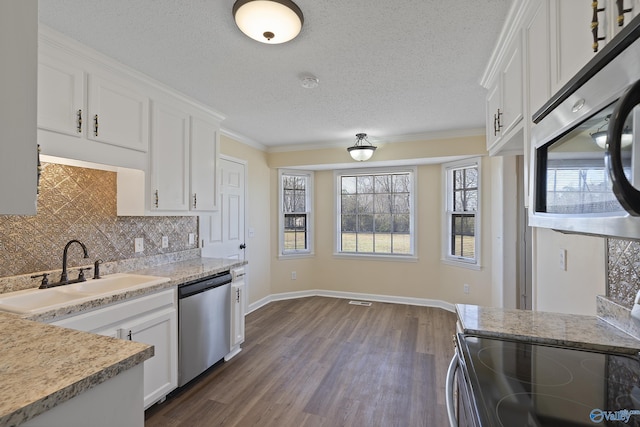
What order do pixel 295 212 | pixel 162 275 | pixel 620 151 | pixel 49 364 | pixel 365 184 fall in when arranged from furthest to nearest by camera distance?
pixel 295 212 → pixel 365 184 → pixel 162 275 → pixel 49 364 → pixel 620 151

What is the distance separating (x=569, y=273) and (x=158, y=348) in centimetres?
264

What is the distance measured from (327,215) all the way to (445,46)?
338 centimetres

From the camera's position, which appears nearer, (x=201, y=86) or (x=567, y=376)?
(x=567, y=376)

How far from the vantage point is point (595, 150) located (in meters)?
0.71

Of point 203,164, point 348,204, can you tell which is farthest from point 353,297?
point 203,164

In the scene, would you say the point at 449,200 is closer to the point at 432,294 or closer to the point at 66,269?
the point at 432,294

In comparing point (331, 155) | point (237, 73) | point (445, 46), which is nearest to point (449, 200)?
point (331, 155)

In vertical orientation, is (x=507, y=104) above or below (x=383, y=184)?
above

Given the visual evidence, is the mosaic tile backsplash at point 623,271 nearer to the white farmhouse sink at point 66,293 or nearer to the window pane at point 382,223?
the white farmhouse sink at point 66,293

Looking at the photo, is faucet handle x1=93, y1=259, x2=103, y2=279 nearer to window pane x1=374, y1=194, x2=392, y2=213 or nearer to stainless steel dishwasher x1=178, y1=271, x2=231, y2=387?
stainless steel dishwasher x1=178, y1=271, x2=231, y2=387

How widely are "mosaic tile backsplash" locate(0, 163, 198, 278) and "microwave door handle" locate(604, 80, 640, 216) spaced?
8.85ft

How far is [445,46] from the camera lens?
190 centimetres

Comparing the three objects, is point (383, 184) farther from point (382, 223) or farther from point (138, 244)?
point (138, 244)

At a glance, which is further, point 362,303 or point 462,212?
point 362,303
